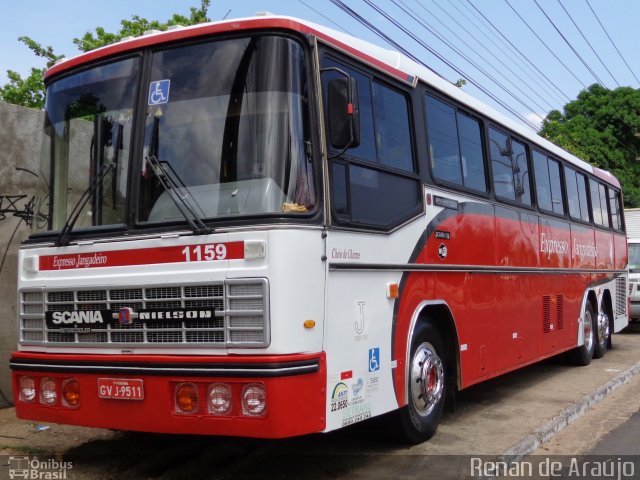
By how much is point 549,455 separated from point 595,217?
22.8ft

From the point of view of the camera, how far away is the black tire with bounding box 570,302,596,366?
1075cm

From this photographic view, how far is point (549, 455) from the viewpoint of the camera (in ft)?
19.0

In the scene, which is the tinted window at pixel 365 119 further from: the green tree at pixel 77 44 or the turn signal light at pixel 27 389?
the green tree at pixel 77 44

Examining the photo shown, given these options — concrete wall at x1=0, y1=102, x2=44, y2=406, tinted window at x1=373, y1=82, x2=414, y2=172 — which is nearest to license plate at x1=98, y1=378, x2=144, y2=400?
tinted window at x1=373, y1=82, x2=414, y2=172

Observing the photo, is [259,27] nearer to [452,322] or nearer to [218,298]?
[218,298]

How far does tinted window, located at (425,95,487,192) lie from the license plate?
10.4ft

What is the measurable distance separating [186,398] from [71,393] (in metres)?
0.99

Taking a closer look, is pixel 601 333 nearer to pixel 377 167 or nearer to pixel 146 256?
pixel 377 167

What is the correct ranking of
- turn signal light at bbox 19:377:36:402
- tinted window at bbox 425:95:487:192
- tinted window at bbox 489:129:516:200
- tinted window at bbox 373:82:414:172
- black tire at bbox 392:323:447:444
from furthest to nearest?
tinted window at bbox 489:129:516:200 < tinted window at bbox 425:95:487:192 < black tire at bbox 392:323:447:444 < tinted window at bbox 373:82:414:172 < turn signal light at bbox 19:377:36:402

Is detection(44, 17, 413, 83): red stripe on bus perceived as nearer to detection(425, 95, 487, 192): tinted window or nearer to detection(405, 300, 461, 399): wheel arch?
detection(425, 95, 487, 192): tinted window

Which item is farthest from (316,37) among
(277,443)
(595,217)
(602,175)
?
(602,175)

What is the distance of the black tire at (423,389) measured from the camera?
18.4 feet

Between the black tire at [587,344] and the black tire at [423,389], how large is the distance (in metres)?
5.37

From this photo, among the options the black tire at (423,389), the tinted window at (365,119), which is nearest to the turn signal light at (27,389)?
the black tire at (423,389)
